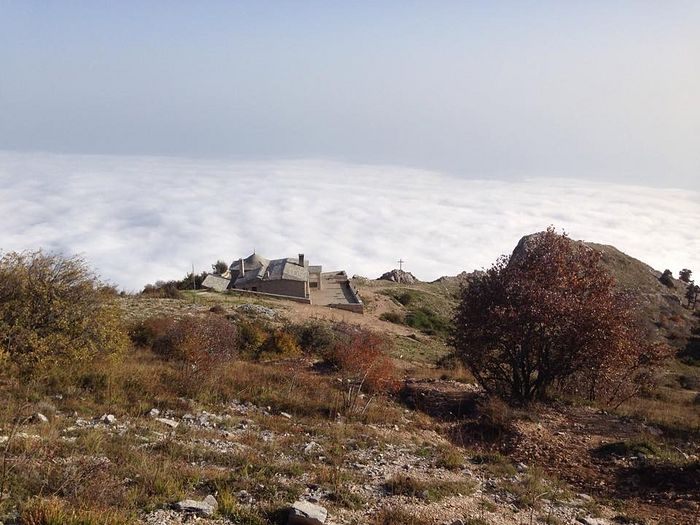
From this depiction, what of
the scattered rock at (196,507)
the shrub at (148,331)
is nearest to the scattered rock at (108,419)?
the scattered rock at (196,507)

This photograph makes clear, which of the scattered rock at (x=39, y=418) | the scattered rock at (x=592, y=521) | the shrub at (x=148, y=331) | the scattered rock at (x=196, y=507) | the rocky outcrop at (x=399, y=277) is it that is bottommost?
the rocky outcrop at (x=399, y=277)

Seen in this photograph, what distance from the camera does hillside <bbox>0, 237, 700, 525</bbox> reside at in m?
7.72

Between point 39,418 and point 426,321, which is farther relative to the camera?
point 426,321

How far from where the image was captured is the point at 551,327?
1545 centimetres

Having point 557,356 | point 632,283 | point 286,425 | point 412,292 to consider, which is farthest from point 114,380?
point 632,283

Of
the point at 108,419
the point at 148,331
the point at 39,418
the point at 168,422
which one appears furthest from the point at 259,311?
the point at 39,418

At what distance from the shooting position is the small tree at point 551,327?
15367mm

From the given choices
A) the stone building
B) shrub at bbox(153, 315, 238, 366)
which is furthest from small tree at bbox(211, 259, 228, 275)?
shrub at bbox(153, 315, 238, 366)

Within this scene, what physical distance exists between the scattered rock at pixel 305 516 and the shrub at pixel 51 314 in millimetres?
9888

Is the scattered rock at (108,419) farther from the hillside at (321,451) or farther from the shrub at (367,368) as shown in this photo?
the shrub at (367,368)

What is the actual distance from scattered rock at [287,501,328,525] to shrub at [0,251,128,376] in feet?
32.4

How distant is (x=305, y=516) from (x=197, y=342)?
42.9ft

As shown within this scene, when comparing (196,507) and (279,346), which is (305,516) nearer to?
(196,507)

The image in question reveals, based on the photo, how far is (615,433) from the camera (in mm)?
14461
